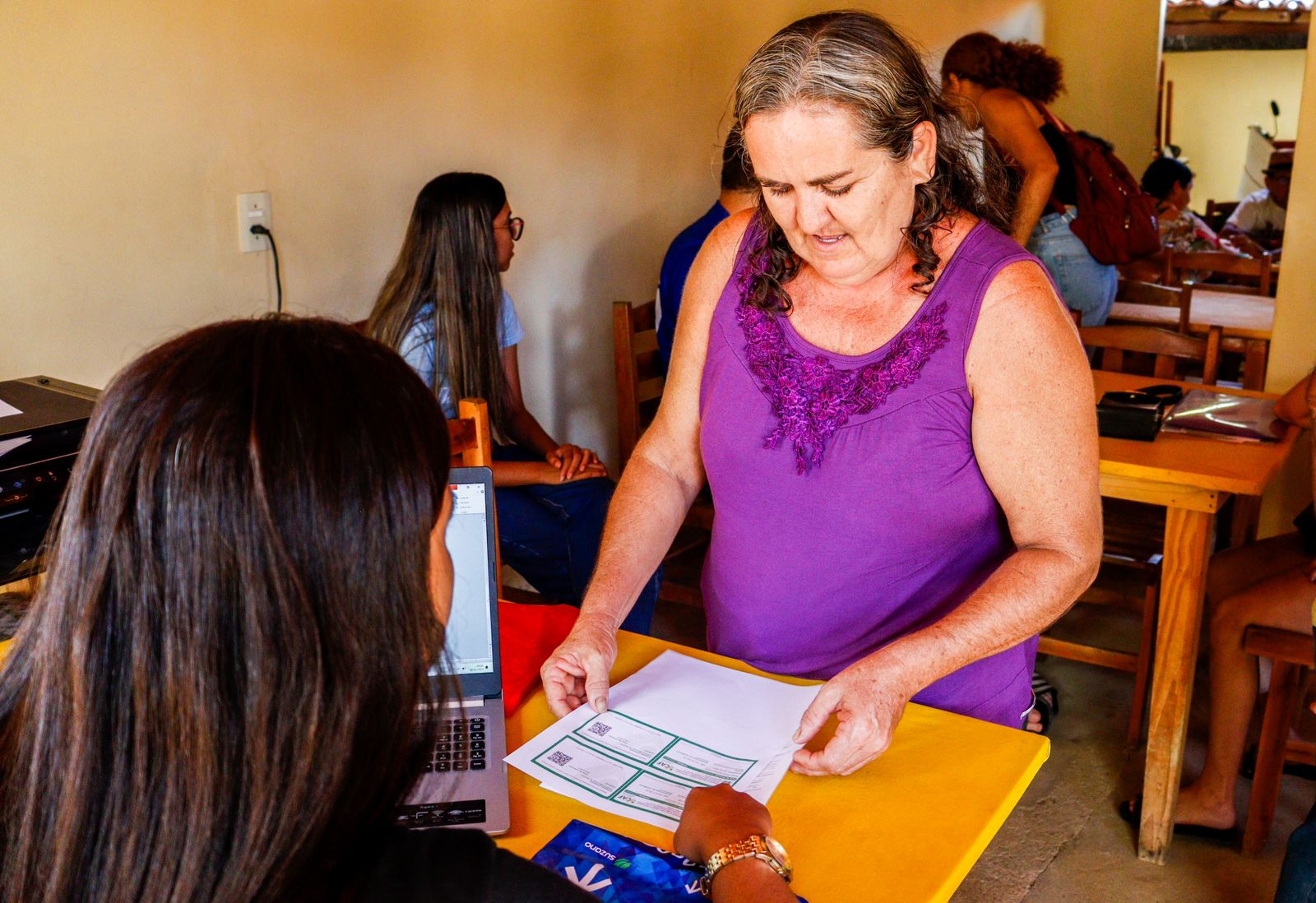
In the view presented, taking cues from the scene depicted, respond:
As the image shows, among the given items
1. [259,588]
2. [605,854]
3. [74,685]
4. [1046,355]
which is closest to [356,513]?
[259,588]

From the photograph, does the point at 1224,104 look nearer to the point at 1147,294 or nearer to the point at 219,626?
the point at 1147,294

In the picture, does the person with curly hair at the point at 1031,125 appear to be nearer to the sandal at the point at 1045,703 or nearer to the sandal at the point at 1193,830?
the sandal at the point at 1045,703

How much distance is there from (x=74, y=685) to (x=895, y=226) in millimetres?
1047

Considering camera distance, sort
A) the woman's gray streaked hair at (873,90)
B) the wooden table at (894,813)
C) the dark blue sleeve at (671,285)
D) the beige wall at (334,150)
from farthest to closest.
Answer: the dark blue sleeve at (671,285), the beige wall at (334,150), the woman's gray streaked hair at (873,90), the wooden table at (894,813)

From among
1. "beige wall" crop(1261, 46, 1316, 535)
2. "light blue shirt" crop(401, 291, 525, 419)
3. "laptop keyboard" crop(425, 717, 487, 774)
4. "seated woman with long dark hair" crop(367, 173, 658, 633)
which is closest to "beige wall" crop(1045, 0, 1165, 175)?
"beige wall" crop(1261, 46, 1316, 535)

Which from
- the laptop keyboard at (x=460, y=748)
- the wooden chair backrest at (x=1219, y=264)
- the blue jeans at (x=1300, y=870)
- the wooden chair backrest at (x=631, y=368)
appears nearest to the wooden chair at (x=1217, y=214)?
the wooden chair backrest at (x=1219, y=264)

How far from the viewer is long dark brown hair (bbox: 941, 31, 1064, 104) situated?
13.2 ft

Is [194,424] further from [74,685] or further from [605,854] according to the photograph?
[605,854]

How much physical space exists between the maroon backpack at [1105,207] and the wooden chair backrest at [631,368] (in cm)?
180

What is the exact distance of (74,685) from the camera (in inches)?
26.6

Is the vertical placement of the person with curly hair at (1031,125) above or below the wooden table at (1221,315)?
above

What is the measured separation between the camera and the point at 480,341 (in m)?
2.92

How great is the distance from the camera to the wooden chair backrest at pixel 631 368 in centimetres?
315

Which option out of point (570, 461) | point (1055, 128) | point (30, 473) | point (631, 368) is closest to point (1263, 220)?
point (1055, 128)
